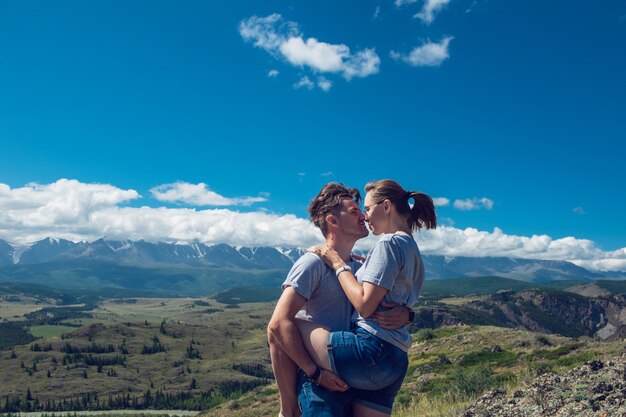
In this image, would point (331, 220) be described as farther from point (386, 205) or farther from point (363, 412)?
point (363, 412)

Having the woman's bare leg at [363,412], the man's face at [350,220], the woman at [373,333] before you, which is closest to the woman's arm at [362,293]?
the woman at [373,333]

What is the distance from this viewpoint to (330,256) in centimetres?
599

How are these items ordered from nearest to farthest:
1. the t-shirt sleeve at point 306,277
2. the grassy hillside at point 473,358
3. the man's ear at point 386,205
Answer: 1. the t-shirt sleeve at point 306,277
2. the man's ear at point 386,205
3. the grassy hillside at point 473,358

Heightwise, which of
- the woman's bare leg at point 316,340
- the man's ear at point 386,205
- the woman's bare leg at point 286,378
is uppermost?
the man's ear at point 386,205

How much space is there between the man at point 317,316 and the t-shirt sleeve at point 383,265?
368mm

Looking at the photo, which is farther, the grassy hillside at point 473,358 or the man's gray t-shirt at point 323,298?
the grassy hillside at point 473,358

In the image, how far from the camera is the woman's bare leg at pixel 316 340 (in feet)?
18.4

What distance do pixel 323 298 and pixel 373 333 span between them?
70 cm

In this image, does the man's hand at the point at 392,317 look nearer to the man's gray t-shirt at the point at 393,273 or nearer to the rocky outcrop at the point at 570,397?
the man's gray t-shirt at the point at 393,273

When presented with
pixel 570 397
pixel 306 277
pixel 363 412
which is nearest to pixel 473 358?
pixel 570 397

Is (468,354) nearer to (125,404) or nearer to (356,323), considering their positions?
(356,323)

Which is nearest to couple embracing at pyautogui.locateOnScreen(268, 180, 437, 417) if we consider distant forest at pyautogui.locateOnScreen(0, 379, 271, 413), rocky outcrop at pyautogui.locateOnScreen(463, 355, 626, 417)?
rocky outcrop at pyautogui.locateOnScreen(463, 355, 626, 417)

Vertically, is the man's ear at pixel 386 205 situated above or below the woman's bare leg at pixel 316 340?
above

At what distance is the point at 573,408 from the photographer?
9602 millimetres
